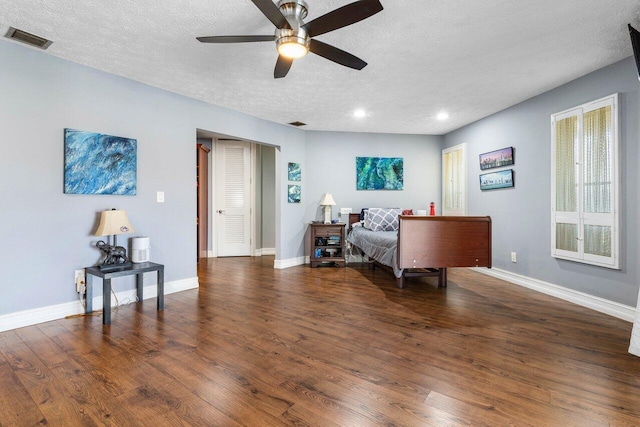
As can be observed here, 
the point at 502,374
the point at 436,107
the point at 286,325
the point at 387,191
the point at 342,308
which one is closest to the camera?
the point at 502,374

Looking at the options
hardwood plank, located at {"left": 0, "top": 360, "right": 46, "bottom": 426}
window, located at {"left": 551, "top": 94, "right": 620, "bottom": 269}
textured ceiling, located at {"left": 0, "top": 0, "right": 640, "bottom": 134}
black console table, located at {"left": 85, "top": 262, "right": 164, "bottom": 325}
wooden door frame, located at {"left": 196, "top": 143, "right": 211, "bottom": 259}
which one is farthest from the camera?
wooden door frame, located at {"left": 196, "top": 143, "right": 211, "bottom": 259}

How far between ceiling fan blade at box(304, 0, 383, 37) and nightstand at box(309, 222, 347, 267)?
362 centimetres

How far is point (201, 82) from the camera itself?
3576 millimetres

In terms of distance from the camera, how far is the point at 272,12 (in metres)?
1.96

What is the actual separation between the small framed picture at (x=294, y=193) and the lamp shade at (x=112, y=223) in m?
2.78

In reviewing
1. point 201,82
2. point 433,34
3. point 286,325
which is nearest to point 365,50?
point 433,34

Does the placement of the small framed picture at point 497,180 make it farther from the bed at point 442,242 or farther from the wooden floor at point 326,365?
the wooden floor at point 326,365

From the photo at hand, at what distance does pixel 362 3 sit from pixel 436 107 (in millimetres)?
3000

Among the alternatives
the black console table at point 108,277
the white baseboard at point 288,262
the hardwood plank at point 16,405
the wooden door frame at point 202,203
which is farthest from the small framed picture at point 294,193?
the hardwood plank at point 16,405

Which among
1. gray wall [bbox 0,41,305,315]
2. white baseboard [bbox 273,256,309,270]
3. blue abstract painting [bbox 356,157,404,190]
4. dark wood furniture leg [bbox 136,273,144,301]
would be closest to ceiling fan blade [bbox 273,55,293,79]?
gray wall [bbox 0,41,305,315]

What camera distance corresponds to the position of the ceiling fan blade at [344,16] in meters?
1.85

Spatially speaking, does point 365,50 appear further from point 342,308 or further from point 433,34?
point 342,308

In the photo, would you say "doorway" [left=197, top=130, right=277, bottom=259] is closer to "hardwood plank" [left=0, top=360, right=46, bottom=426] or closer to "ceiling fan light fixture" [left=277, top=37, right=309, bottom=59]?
"ceiling fan light fixture" [left=277, top=37, right=309, bottom=59]

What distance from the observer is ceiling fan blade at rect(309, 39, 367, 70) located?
229 centimetres
